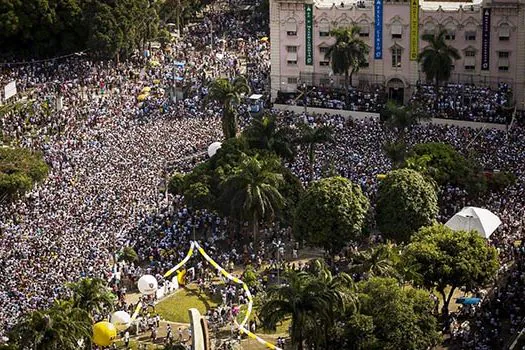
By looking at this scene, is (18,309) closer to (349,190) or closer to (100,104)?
(349,190)

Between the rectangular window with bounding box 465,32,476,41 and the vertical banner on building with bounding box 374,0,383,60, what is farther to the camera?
the vertical banner on building with bounding box 374,0,383,60

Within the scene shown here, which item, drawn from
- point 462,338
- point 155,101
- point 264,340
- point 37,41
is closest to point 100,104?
point 155,101

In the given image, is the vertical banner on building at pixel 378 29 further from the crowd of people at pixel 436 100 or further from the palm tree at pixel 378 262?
the palm tree at pixel 378 262

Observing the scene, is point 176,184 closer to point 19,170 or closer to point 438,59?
point 19,170

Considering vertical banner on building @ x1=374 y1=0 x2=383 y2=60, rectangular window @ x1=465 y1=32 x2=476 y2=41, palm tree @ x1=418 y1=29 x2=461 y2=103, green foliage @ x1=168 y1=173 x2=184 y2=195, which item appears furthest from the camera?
vertical banner on building @ x1=374 y1=0 x2=383 y2=60

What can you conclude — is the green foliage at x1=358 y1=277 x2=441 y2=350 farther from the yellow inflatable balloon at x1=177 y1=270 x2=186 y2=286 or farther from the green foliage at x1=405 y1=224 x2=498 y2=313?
the yellow inflatable balloon at x1=177 y1=270 x2=186 y2=286

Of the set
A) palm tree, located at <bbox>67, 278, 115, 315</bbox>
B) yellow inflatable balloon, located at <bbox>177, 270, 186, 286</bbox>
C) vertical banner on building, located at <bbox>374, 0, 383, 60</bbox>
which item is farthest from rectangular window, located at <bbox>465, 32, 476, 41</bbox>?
palm tree, located at <bbox>67, 278, 115, 315</bbox>

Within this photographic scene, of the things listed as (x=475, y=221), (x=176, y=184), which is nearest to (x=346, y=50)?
(x=176, y=184)
